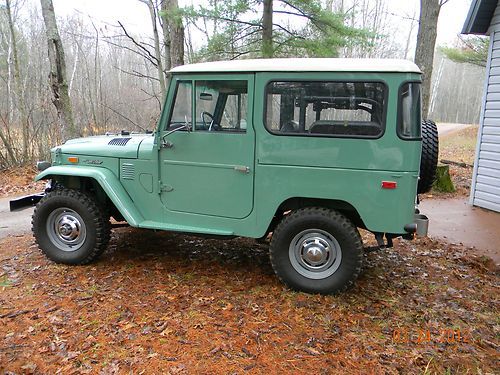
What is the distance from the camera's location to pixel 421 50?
8953mm

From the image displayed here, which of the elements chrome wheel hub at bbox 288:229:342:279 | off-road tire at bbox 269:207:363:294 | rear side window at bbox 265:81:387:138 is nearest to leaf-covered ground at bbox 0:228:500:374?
off-road tire at bbox 269:207:363:294

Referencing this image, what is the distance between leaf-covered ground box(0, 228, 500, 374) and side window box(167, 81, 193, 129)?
1683mm

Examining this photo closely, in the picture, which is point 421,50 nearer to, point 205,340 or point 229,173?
point 229,173

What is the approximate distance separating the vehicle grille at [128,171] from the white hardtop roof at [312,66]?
3.79 ft

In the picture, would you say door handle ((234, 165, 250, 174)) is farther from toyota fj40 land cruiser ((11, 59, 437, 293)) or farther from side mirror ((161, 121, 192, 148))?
side mirror ((161, 121, 192, 148))

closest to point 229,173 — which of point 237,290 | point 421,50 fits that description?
A: point 237,290

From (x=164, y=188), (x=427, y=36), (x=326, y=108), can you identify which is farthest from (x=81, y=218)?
(x=427, y=36)

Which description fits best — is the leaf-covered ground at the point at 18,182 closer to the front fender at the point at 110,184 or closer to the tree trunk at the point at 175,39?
the tree trunk at the point at 175,39

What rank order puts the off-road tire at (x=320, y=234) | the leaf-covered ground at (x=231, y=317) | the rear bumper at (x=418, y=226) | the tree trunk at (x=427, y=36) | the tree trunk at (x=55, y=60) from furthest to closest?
1. the tree trunk at (x=427, y=36)
2. the tree trunk at (x=55, y=60)
3. the off-road tire at (x=320, y=234)
4. the rear bumper at (x=418, y=226)
5. the leaf-covered ground at (x=231, y=317)

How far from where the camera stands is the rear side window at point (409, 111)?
3284 mm

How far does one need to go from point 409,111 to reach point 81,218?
3.61 metres

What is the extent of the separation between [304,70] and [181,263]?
2.60 m

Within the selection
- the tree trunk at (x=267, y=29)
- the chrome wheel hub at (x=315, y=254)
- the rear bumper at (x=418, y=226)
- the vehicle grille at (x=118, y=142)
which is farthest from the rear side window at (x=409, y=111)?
the tree trunk at (x=267, y=29)

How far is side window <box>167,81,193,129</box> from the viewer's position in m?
3.82
